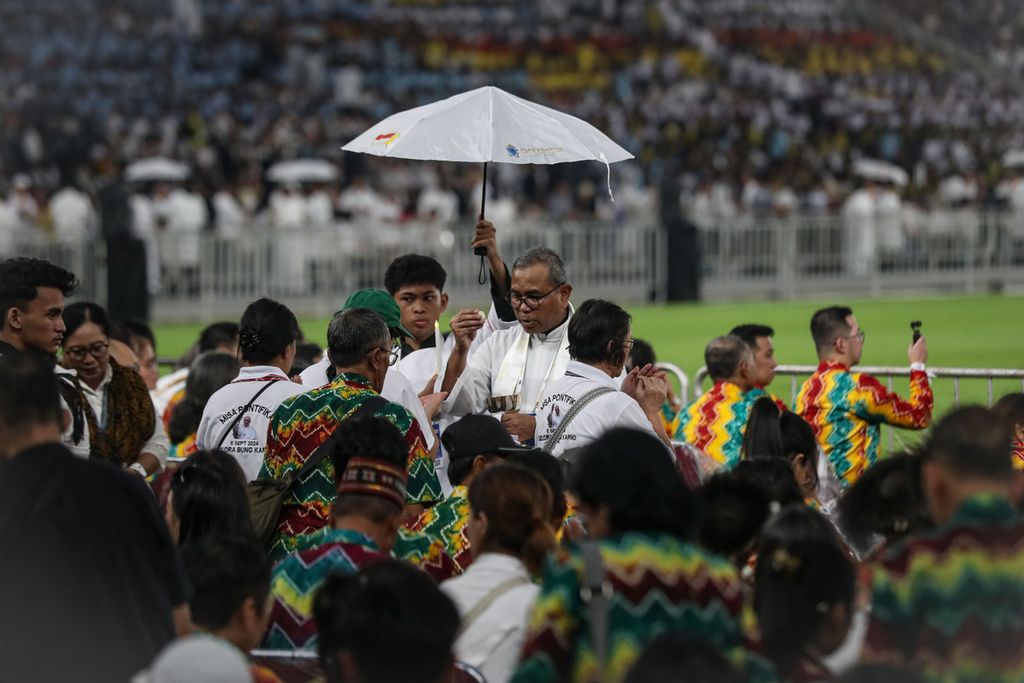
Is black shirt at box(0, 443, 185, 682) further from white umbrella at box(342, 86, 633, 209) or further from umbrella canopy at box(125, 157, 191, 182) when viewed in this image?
umbrella canopy at box(125, 157, 191, 182)

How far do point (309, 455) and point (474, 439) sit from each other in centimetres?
68

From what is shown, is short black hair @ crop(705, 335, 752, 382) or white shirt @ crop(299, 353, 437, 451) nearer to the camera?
white shirt @ crop(299, 353, 437, 451)

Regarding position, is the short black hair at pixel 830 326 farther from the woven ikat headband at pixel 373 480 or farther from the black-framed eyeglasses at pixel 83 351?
the woven ikat headband at pixel 373 480

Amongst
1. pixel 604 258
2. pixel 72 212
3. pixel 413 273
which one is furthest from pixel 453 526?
pixel 72 212

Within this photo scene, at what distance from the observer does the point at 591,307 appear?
7.32 m

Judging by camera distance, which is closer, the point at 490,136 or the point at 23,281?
the point at 23,281

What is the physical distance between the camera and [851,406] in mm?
9312

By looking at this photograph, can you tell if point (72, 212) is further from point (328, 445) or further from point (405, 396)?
point (328, 445)

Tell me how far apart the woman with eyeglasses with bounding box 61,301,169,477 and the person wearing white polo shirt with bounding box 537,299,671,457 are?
6.21 ft

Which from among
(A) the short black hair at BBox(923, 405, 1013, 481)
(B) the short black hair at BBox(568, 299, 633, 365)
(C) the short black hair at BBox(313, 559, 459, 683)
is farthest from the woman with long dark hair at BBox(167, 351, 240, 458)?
(A) the short black hair at BBox(923, 405, 1013, 481)

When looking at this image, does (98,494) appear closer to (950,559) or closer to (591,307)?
(950,559)

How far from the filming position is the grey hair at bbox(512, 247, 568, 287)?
25.9ft

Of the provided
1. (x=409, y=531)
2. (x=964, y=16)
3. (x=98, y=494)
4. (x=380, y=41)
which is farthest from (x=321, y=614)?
(x=964, y=16)

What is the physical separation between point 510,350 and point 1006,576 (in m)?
4.23
